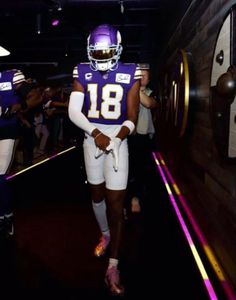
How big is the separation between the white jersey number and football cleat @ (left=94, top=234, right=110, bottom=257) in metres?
1.00

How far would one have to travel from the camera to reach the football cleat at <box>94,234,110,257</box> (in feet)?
8.66

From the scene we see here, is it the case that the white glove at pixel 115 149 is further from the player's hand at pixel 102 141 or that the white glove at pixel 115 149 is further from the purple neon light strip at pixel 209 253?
the purple neon light strip at pixel 209 253

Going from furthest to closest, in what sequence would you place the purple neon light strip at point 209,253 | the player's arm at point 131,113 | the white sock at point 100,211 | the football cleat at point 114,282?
1. the white sock at point 100,211
2. the player's arm at point 131,113
3. the football cleat at point 114,282
4. the purple neon light strip at point 209,253

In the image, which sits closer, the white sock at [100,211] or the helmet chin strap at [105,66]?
the helmet chin strap at [105,66]

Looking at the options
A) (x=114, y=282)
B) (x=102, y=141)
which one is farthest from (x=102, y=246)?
(x=102, y=141)

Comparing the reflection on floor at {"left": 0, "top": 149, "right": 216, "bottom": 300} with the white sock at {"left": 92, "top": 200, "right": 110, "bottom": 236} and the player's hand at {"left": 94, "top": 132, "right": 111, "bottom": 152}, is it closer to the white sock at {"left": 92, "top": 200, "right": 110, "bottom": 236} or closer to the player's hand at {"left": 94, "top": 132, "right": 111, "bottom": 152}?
the white sock at {"left": 92, "top": 200, "right": 110, "bottom": 236}

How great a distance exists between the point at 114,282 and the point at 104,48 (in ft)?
5.05

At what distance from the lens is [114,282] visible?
217 centimetres

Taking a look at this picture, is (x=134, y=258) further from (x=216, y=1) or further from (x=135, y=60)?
(x=135, y=60)

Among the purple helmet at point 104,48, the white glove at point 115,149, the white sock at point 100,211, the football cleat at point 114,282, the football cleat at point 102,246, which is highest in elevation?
the purple helmet at point 104,48

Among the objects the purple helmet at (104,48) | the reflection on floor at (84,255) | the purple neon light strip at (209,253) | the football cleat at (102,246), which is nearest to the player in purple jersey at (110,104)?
the purple helmet at (104,48)

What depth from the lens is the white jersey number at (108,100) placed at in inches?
92.0

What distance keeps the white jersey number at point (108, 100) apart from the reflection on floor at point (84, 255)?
1.11m

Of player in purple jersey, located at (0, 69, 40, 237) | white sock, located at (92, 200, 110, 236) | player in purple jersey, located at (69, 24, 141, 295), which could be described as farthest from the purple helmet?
white sock, located at (92, 200, 110, 236)
